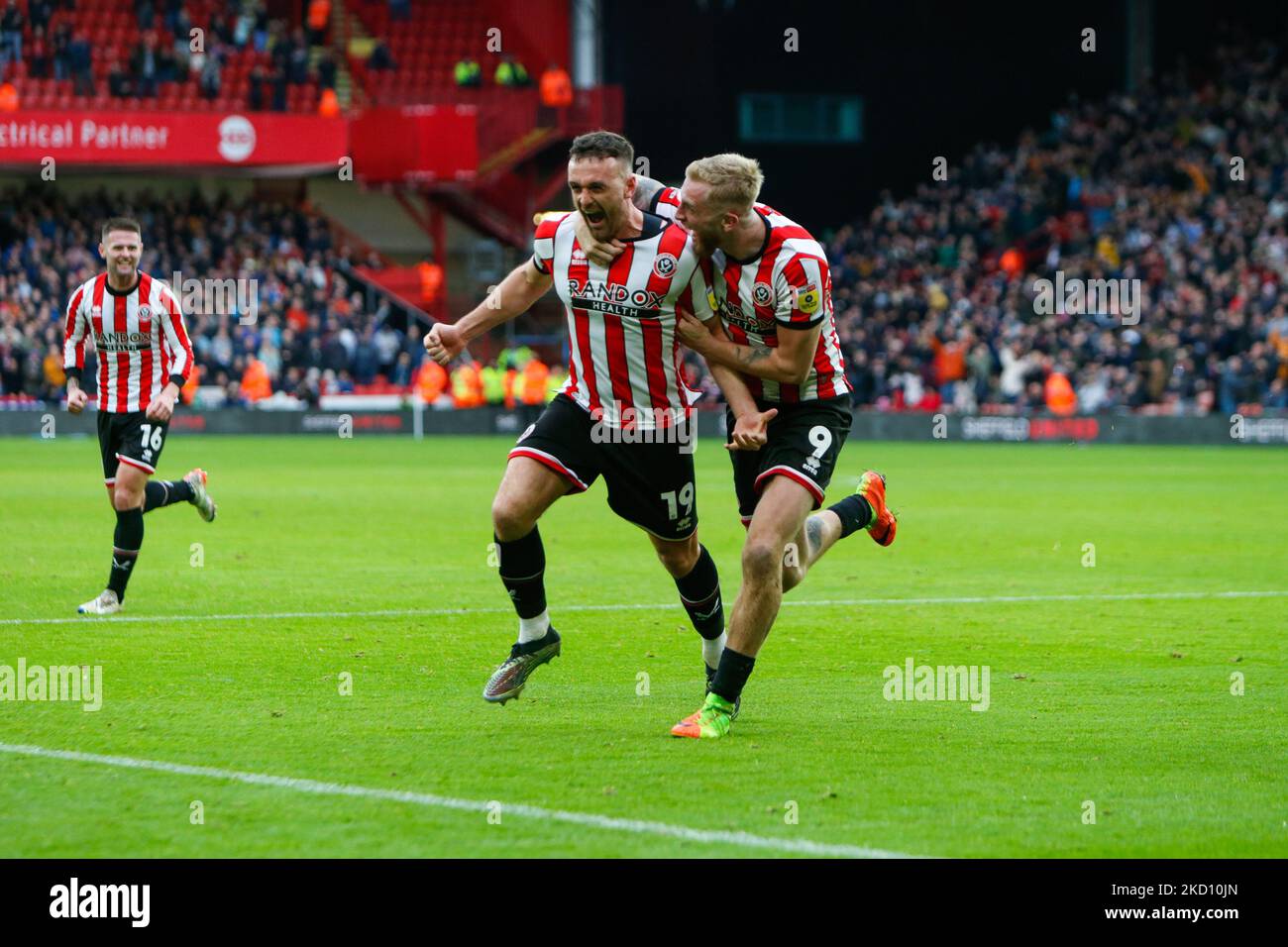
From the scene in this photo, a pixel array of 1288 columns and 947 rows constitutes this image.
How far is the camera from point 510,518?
26.2 ft

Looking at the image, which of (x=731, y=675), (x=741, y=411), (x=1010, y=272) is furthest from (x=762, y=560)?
(x=1010, y=272)

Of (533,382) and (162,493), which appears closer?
(162,493)

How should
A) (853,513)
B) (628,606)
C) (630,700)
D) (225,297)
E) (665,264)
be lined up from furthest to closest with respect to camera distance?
(225,297)
(628,606)
(853,513)
(630,700)
(665,264)

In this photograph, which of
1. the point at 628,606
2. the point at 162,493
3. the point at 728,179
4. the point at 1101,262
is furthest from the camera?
the point at 1101,262

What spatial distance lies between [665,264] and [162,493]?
228 inches

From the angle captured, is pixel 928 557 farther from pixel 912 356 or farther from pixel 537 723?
pixel 912 356

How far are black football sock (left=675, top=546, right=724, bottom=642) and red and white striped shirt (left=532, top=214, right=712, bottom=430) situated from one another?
734 mm

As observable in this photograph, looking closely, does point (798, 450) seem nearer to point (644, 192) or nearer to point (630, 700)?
point (644, 192)

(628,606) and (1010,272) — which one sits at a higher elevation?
(1010,272)

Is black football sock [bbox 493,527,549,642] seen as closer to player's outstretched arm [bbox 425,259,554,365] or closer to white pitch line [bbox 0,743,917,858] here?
player's outstretched arm [bbox 425,259,554,365]

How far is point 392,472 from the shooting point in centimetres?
2606

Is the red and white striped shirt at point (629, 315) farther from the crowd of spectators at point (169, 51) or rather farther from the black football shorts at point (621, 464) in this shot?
the crowd of spectators at point (169, 51)
